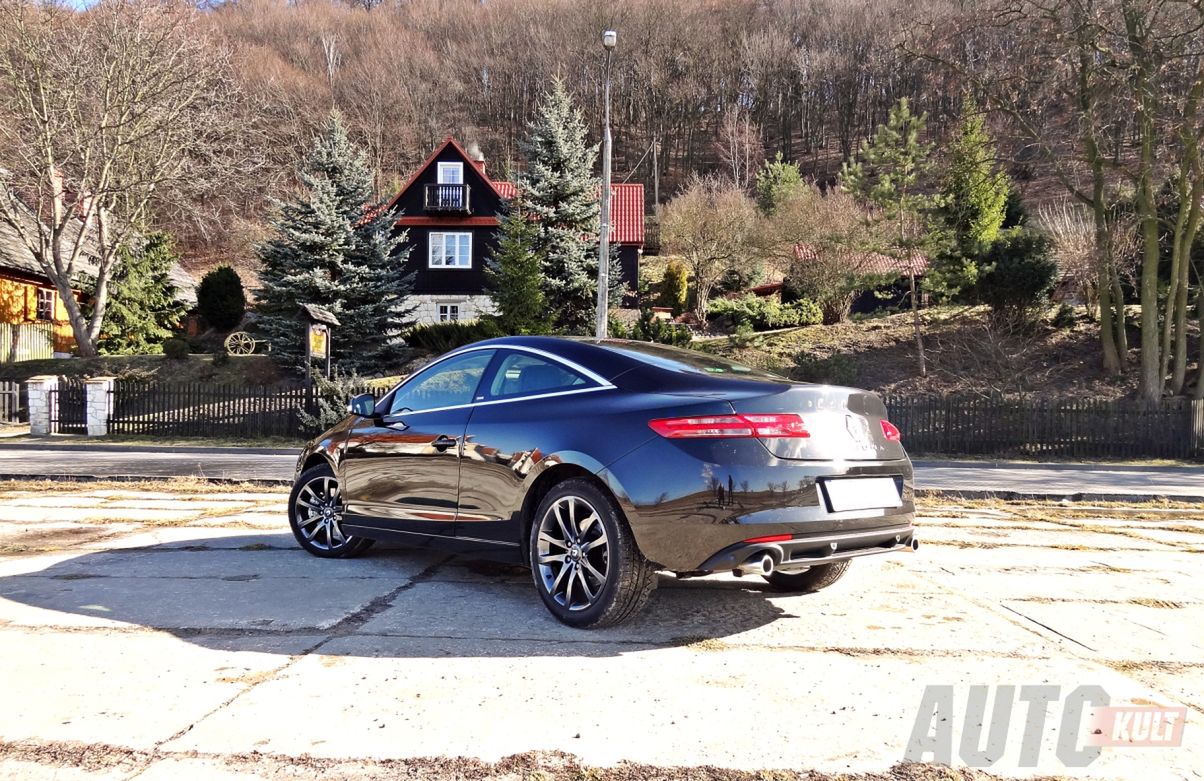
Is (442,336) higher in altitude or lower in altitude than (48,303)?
lower

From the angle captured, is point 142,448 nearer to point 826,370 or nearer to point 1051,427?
point 826,370

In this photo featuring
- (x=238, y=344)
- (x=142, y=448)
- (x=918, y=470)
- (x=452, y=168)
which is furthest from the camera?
(x=452, y=168)

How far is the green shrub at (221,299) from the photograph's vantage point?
34.4 meters

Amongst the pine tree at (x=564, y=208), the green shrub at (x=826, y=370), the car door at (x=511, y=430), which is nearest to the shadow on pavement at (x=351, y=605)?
the car door at (x=511, y=430)

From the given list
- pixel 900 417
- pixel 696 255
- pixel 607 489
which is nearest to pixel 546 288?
pixel 696 255

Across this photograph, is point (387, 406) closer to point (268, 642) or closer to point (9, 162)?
point (268, 642)

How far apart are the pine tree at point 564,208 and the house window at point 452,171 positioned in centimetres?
974

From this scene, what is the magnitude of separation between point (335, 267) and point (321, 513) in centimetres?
2289

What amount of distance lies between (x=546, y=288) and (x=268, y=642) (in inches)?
995

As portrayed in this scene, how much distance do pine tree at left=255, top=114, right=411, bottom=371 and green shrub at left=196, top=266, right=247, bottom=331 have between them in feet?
25.0

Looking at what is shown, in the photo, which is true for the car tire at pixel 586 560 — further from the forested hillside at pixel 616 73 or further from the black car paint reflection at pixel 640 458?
the forested hillside at pixel 616 73

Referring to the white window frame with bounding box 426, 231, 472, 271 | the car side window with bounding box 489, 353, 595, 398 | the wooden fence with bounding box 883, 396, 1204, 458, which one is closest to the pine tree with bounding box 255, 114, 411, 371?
the white window frame with bounding box 426, 231, 472, 271

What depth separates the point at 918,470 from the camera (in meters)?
15.0

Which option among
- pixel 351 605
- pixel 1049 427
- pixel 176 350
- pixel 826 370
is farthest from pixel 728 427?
pixel 176 350
